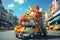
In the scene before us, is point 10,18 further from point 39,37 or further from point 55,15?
point 55,15

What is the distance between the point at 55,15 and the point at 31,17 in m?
0.30

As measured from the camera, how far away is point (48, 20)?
188 centimetres

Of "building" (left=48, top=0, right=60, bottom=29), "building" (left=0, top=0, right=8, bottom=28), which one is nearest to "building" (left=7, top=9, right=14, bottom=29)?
"building" (left=0, top=0, right=8, bottom=28)

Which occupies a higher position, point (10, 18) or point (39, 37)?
point (10, 18)

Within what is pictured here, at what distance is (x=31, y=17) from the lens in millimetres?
1981

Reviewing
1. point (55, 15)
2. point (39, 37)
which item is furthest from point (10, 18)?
point (55, 15)

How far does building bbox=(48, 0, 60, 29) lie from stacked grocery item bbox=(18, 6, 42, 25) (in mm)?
144

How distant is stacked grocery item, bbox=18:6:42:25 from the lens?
1.94 meters

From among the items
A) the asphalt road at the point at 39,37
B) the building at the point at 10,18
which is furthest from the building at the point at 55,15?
the building at the point at 10,18

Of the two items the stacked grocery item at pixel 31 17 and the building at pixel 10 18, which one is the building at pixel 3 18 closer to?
the building at pixel 10 18

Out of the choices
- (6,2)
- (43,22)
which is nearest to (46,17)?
(43,22)

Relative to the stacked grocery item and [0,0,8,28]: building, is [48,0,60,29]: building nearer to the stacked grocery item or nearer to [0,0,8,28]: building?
the stacked grocery item

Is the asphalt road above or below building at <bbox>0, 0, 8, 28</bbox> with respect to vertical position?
below

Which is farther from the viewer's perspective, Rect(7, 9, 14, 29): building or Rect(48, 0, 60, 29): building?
Rect(7, 9, 14, 29): building
